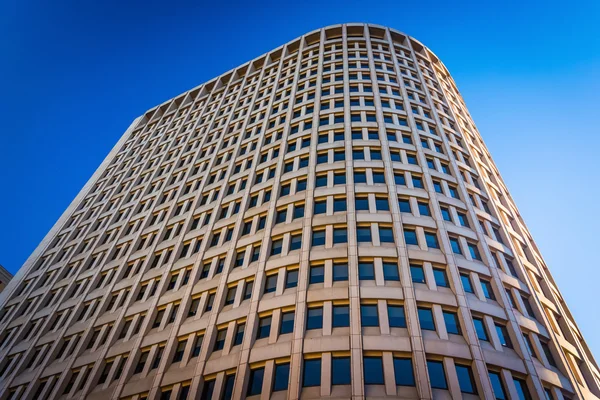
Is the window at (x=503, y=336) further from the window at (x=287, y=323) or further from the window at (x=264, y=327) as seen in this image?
the window at (x=264, y=327)

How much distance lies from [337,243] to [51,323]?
2772 centimetres

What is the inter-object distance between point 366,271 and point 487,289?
26.3 feet

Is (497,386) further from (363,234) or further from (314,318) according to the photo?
(363,234)

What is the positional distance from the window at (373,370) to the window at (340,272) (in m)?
5.30

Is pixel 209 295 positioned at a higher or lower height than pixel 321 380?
higher

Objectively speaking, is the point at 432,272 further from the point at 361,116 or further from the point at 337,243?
the point at 361,116

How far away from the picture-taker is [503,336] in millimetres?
22203

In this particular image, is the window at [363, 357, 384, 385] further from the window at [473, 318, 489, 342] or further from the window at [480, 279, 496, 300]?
the window at [480, 279, 496, 300]

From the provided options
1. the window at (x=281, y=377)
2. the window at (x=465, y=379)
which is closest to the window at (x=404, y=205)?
the window at (x=465, y=379)

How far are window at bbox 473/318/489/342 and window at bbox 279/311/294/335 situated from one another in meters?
10.5

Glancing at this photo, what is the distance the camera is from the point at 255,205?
32.4 meters

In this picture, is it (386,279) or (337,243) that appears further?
(337,243)

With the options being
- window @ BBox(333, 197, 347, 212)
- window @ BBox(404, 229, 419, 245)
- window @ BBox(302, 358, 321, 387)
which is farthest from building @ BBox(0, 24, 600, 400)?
window @ BBox(333, 197, 347, 212)

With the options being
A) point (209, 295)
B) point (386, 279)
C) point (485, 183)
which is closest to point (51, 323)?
point (209, 295)
